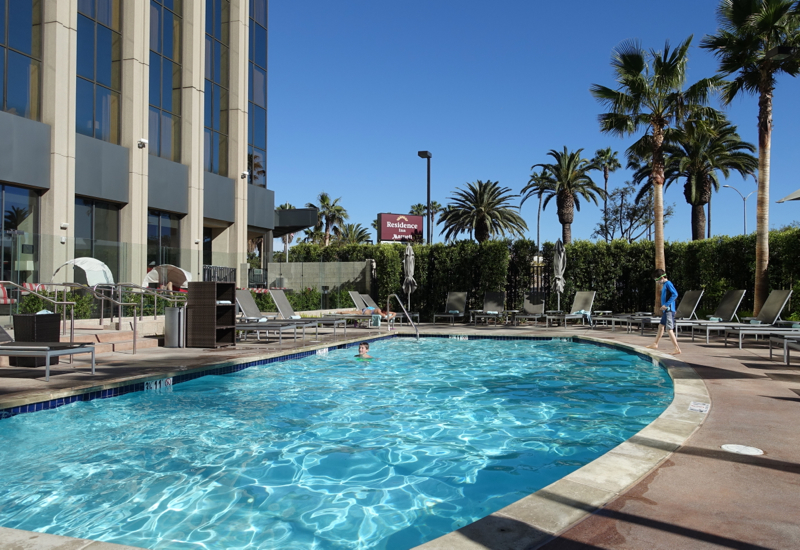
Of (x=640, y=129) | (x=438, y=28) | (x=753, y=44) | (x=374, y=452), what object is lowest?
(x=374, y=452)

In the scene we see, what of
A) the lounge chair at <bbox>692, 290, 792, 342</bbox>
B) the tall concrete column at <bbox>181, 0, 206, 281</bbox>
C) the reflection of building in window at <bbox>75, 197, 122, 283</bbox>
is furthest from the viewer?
the tall concrete column at <bbox>181, 0, 206, 281</bbox>

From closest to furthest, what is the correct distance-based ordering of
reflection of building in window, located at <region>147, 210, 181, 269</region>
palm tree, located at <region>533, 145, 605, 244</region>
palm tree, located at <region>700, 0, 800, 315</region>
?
palm tree, located at <region>700, 0, 800, 315</region>
reflection of building in window, located at <region>147, 210, 181, 269</region>
palm tree, located at <region>533, 145, 605, 244</region>

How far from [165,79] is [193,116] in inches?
61.7

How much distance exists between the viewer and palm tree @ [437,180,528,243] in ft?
123

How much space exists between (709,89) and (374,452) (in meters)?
15.8

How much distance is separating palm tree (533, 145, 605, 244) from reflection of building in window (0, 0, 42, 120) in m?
28.5

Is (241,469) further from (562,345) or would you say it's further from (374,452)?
(562,345)

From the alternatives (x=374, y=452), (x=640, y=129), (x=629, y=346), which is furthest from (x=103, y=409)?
(x=640, y=129)

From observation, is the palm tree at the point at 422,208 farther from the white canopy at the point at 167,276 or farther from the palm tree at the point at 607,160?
the white canopy at the point at 167,276

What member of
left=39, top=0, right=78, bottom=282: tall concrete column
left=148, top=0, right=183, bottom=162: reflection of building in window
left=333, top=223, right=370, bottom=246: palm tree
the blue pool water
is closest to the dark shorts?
the blue pool water

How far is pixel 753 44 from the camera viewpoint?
13.8 metres

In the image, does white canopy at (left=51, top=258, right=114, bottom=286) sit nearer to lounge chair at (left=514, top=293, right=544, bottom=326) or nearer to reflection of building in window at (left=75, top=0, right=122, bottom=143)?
reflection of building in window at (left=75, top=0, right=122, bottom=143)

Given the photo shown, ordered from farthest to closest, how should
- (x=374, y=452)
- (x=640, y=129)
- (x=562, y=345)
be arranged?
1. (x=640, y=129)
2. (x=562, y=345)
3. (x=374, y=452)

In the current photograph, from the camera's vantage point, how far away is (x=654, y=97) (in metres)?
16.8
